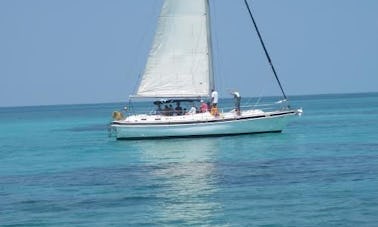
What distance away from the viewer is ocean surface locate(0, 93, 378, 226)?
21.3 metres

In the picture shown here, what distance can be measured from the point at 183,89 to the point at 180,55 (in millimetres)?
1878

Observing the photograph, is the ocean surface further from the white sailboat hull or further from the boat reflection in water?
the white sailboat hull

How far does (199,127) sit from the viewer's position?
45.8 metres

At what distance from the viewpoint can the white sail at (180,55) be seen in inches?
1845

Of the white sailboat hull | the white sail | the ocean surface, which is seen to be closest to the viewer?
the ocean surface

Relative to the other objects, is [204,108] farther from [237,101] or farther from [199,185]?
[199,185]

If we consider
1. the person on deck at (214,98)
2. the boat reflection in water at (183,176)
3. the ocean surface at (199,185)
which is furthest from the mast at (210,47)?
the ocean surface at (199,185)

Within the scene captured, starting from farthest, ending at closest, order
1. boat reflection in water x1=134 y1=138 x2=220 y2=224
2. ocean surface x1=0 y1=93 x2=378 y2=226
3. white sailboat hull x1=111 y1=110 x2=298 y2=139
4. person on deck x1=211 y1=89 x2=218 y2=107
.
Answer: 1. person on deck x1=211 y1=89 x2=218 y2=107
2. white sailboat hull x1=111 y1=110 x2=298 y2=139
3. boat reflection in water x1=134 y1=138 x2=220 y2=224
4. ocean surface x1=0 y1=93 x2=378 y2=226

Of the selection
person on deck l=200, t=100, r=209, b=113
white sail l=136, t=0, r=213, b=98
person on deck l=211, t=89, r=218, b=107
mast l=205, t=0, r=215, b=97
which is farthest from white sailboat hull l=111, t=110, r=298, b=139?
mast l=205, t=0, r=215, b=97

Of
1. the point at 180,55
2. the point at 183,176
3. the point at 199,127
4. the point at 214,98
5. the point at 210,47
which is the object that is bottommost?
the point at 183,176

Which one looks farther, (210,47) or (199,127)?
(210,47)

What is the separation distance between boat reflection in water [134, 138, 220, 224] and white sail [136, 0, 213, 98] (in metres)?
3.27

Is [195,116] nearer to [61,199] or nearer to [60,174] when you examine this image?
[60,174]

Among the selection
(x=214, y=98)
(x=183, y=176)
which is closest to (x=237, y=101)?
(x=214, y=98)
